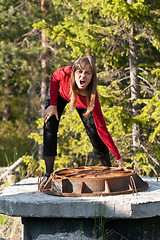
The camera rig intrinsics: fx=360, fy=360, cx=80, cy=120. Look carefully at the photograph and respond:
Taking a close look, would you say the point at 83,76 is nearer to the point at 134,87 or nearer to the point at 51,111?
the point at 51,111

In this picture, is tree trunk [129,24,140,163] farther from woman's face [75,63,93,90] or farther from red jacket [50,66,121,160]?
woman's face [75,63,93,90]

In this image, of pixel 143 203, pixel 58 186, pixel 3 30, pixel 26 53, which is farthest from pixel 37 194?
pixel 3 30

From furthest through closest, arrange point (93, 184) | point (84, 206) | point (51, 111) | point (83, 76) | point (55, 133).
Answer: point (55, 133), point (51, 111), point (83, 76), point (93, 184), point (84, 206)

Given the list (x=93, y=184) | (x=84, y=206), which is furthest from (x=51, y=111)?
(x=84, y=206)

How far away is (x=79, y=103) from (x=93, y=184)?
1.07m

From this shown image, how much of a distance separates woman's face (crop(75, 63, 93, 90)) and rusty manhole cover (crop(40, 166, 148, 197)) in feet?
3.52

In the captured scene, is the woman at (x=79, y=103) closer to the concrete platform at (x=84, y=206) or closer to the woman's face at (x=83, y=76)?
the woman's face at (x=83, y=76)

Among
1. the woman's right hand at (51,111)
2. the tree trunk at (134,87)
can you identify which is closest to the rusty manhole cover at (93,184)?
the woman's right hand at (51,111)

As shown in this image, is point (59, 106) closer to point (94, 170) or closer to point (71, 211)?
point (94, 170)

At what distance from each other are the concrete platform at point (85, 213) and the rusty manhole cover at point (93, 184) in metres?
0.11

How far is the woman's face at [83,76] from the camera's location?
166 inches

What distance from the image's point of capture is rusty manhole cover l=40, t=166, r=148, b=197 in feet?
13.2

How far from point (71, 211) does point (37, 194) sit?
68 centimetres

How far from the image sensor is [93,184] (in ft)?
13.2
